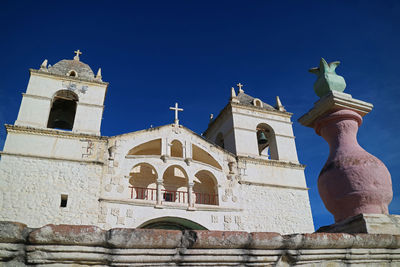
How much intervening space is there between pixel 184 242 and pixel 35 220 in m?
10.6

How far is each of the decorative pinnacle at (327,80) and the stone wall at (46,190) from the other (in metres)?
9.77

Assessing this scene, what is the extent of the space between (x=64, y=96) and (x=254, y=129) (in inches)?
383

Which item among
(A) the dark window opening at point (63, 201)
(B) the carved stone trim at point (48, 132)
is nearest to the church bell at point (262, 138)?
(B) the carved stone trim at point (48, 132)

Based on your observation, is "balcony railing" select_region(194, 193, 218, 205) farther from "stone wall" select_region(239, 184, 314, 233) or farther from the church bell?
the church bell

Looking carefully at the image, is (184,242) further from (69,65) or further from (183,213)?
(69,65)

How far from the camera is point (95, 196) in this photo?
11.8 meters

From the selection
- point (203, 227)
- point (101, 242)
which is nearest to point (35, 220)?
point (203, 227)

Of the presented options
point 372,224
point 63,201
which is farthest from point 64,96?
point 372,224

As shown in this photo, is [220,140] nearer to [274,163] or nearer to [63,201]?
[274,163]

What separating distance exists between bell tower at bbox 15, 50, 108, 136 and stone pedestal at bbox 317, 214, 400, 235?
11728mm

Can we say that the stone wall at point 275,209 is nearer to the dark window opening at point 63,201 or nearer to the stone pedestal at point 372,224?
the dark window opening at point 63,201

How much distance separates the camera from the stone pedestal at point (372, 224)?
304 cm

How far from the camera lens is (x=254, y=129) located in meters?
16.2

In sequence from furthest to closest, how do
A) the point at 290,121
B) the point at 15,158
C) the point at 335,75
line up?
the point at 290,121, the point at 15,158, the point at 335,75
